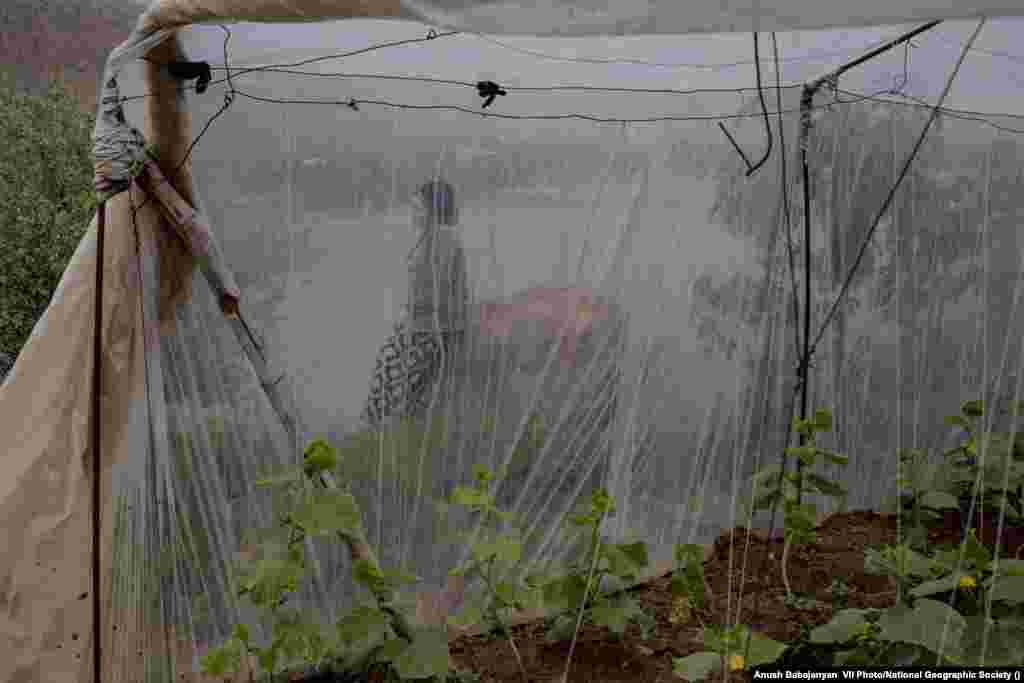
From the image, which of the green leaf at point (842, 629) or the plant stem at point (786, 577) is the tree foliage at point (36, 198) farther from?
the green leaf at point (842, 629)

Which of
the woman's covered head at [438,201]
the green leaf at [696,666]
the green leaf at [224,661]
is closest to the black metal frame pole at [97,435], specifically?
the green leaf at [224,661]

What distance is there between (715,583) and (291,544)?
6.21ft

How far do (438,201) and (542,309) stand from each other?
55cm

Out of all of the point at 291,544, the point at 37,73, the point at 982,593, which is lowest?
the point at 982,593

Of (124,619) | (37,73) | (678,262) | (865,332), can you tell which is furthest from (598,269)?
(37,73)

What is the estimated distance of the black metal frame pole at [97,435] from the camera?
2.09m

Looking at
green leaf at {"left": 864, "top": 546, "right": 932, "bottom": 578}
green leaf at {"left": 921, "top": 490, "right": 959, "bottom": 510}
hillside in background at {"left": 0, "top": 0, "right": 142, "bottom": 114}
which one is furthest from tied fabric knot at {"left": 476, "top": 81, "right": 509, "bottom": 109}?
hillside in background at {"left": 0, "top": 0, "right": 142, "bottom": 114}

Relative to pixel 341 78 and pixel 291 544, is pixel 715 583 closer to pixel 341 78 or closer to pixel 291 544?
pixel 291 544

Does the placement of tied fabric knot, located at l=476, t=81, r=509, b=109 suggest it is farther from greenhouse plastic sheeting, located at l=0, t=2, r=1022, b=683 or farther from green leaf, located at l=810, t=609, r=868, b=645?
green leaf, located at l=810, t=609, r=868, b=645

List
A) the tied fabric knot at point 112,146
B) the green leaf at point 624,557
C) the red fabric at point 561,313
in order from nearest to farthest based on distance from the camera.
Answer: the tied fabric knot at point 112,146
the green leaf at point 624,557
the red fabric at point 561,313

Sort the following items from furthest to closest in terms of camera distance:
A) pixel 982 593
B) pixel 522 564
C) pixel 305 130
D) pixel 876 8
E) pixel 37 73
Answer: pixel 37 73
pixel 522 564
pixel 305 130
pixel 982 593
pixel 876 8

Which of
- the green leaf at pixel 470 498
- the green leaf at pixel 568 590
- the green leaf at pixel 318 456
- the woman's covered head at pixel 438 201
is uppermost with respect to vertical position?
the woman's covered head at pixel 438 201

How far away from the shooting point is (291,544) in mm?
1978

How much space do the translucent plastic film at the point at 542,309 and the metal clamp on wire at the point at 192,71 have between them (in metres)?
0.08
